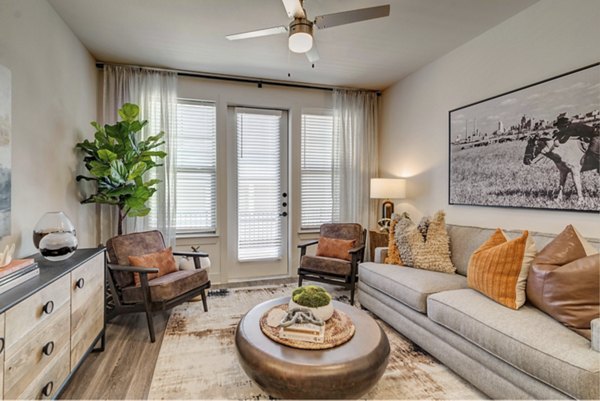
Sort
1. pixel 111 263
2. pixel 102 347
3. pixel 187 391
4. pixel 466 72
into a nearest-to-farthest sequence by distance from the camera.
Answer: pixel 187 391
pixel 102 347
pixel 111 263
pixel 466 72

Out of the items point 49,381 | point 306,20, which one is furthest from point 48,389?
point 306,20

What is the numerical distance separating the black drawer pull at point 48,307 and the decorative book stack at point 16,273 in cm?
16

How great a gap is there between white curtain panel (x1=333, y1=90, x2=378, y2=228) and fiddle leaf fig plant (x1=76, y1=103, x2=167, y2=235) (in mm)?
2399

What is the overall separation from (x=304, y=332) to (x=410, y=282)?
4.00 ft

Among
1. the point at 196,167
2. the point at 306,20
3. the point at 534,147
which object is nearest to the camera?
the point at 306,20

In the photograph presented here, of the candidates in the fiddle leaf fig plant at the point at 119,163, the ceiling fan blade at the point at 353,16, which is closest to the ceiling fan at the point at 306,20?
the ceiling fan blade at the point at 353,16

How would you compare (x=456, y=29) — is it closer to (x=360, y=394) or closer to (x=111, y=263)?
(x=360, y=394)

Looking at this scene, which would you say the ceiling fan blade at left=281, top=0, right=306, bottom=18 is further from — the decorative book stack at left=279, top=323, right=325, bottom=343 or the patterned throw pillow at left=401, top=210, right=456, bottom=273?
the patterned throw pillow at left=401, top=210, right=456, bottom=273

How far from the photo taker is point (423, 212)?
385 centimetres

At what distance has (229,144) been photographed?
422 cm

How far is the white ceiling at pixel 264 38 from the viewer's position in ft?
8.33

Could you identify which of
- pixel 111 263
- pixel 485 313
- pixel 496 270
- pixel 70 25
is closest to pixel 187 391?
pixel 111 263

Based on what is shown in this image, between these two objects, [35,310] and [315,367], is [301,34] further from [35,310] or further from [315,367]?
[35,310]

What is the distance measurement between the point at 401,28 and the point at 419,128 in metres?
1.37
